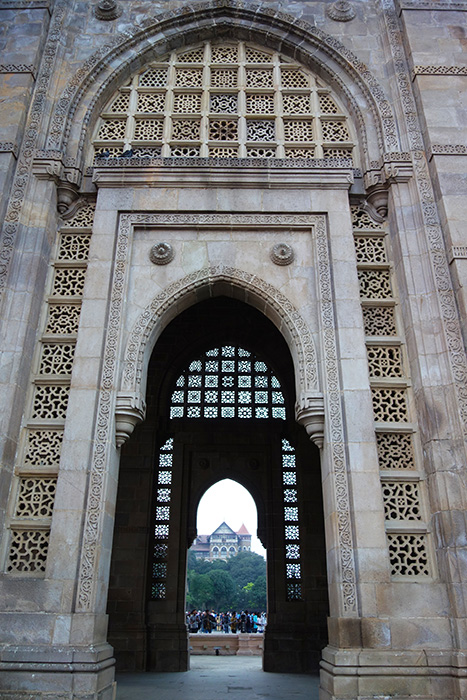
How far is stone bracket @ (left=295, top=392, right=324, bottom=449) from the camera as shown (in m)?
7.80

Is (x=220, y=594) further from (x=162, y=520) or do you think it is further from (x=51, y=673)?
(x=51, y=673)

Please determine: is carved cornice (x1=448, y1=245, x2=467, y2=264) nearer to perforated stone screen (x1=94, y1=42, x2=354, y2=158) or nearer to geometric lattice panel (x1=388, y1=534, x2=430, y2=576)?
perforated stone screen (x1=94, y1=42, x2=354, y2=158)

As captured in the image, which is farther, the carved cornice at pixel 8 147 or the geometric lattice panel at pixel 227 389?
the geometric lattice panel at pixel 227 389

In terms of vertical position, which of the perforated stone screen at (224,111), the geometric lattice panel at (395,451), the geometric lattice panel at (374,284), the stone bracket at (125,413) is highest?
the perforated stone screen at (224,111)

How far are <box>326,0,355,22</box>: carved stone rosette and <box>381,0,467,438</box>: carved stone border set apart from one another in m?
0.66

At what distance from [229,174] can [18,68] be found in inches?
168

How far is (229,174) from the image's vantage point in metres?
9.37

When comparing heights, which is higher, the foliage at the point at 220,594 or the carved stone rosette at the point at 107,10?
the carved stone rosette at the point at 107,10

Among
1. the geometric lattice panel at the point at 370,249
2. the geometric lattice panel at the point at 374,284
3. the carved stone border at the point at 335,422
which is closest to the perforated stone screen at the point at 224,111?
the geometric lattice panel at the point at 370,249

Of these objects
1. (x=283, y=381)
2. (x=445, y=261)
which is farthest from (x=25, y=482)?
(x=283, y=381)

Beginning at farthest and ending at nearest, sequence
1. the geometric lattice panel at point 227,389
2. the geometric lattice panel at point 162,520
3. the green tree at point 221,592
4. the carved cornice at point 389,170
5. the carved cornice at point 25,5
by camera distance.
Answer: the green tree at point 221,592
the geometric lattice panel at point 227,389
the geometric lattice panel at point 162,520
the carved cornice at point 25,5
the carved cornice at point 389,170

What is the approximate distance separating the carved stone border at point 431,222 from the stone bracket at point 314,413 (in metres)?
1.86

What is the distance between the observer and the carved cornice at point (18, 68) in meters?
9.80

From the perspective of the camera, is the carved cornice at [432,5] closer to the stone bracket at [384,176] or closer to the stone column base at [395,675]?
the stone bracket at [384,176]
